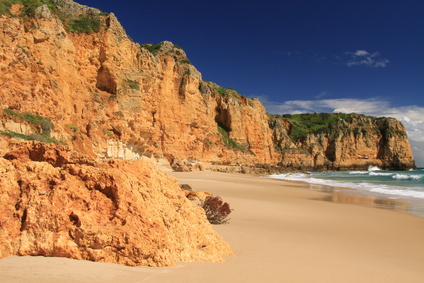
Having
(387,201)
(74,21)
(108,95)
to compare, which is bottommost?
(387,201)

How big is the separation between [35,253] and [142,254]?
1.04m

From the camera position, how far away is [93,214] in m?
3.09

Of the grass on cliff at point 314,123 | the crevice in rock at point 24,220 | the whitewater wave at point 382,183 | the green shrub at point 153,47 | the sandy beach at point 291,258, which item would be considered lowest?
the whitewater wave at point 382,183

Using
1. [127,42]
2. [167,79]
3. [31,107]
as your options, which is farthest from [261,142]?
[31,107]

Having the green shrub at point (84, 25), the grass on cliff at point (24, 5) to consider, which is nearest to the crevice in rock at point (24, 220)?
the grass on cliff at point (24, 5)

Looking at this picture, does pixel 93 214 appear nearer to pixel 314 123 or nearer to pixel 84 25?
pixel 84 25

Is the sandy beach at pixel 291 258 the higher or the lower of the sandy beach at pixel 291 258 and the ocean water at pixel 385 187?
the higher

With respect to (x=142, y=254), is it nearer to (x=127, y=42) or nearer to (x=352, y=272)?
(x=352, y=272)

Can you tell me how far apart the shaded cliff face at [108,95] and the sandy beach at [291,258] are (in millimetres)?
13588

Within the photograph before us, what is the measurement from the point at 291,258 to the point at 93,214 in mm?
2886

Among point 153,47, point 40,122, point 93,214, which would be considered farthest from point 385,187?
point 153,47

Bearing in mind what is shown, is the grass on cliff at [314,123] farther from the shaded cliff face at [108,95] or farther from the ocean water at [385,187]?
the ocean water at [385,187]

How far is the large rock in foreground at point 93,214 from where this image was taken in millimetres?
2814

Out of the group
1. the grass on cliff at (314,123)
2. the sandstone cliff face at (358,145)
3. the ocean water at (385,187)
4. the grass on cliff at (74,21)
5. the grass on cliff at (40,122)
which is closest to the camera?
the ocean water at (385,187)
